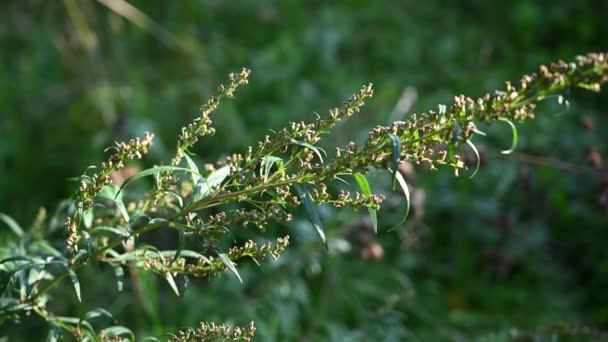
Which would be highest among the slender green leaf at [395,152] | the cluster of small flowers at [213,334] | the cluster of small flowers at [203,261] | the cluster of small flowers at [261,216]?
the slender green leaf at [395,152]

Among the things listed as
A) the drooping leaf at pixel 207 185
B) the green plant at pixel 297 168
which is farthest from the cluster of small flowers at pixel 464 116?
the drooping leaf at pixel 207 185

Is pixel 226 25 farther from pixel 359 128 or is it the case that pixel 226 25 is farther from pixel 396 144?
pixel 396 144

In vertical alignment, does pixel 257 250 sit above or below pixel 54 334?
above

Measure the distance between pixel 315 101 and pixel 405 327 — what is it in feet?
4.97

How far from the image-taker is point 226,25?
17.0 feet

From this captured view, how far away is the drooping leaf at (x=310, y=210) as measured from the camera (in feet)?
3.83

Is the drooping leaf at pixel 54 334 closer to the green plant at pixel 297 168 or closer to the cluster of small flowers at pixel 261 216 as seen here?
the green plant at pixel 297 168

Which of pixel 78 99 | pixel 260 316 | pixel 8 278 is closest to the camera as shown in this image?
pixel 8 278

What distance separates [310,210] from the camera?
118 cm

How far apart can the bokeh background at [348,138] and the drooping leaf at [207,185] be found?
4.13 ft

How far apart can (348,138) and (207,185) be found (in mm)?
2652

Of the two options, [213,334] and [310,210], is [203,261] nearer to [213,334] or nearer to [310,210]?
[213,334]

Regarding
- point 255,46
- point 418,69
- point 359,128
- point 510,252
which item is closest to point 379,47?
point 418,69

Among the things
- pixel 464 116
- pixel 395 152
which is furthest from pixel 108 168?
pixel 464 116
